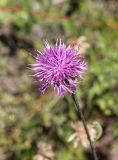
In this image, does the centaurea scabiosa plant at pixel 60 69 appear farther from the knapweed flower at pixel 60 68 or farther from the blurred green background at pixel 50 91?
the blurred green background at pixel 50 91

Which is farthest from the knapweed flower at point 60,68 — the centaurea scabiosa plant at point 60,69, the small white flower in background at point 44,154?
the small white flower in background at point 44,154

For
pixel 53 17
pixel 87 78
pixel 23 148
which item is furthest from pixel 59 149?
pixel 53 17

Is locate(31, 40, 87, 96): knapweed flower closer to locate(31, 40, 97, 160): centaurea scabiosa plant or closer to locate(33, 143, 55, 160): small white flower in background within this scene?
locate(31, 40, 97, 160): centaurea scabiosa plant

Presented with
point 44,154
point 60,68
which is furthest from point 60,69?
point 44,154

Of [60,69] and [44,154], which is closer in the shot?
[60,69]

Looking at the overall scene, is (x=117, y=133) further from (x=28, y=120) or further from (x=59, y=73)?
(x=59, y=73)

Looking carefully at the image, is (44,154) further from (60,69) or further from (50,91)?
(60,69)

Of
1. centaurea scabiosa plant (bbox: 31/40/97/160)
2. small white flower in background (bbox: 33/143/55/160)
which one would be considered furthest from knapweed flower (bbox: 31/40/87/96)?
small white flower in background (bbox: 33/143/55/160)
